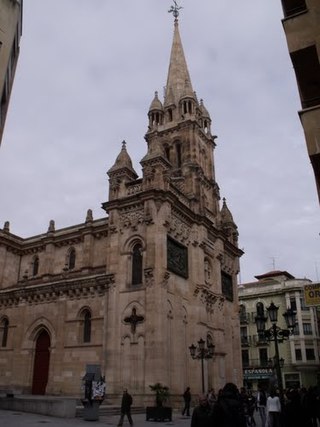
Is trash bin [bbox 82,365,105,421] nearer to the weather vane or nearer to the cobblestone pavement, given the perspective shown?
the cobblestone pavement

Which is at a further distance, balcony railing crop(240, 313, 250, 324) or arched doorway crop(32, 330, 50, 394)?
balcony railing crop(240, 313, 250, 324)

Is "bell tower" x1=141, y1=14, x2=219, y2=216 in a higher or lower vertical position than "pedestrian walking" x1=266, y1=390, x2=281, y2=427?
higher

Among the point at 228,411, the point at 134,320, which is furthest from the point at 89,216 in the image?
the point at 228,411

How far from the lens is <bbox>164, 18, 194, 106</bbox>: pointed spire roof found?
4244cm

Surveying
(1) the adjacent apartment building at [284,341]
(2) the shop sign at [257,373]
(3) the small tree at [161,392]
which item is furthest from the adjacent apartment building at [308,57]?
(2) the shop sign at [257,373]

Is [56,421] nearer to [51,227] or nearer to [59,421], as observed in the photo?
[59,421]

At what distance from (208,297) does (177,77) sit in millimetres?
23694

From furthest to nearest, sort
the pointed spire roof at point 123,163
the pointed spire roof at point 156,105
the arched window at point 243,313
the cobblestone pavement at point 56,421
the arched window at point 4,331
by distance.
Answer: the arched window at point 243,313 → the pointed spire roof at point 156,105 → the arched window at point 4,331 → the pointed spire roof at point 123,163 → the cobblestone pavement at point 56,421

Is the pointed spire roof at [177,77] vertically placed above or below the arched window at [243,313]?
above

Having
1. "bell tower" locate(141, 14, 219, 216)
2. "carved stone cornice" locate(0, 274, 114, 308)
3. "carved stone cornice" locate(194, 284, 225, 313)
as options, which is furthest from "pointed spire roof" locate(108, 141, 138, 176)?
"carved stone cornice" locate(194, 284, 225, 313)

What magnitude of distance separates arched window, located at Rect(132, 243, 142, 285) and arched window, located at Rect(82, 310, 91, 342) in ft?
14.1

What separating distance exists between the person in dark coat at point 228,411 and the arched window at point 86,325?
23485 mm

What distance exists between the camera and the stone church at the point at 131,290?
2706 centimetres

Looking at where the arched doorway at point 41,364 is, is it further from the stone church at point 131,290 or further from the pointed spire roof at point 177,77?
the pointed spire roof at point 177,77
